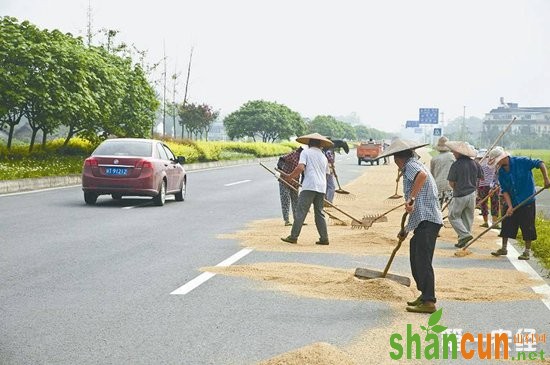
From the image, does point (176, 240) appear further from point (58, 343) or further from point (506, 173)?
point (58, 343)

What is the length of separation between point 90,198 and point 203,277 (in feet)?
32.4

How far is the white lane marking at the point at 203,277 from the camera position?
306 inches

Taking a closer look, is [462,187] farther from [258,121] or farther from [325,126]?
[325,126]

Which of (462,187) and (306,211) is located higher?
(462,187)

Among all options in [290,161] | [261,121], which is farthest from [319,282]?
[261,121]

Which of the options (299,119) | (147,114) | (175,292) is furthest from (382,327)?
(299,119)

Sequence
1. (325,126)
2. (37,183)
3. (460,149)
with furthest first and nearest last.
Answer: (325,126) < (37,183) < (460,149)

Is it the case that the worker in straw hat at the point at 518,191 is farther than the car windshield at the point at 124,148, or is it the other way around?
the car windshield at the point at 124,148

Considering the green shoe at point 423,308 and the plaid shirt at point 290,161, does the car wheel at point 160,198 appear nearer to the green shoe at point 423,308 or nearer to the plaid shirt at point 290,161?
the plaid shirt at point 290,161

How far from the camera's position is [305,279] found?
8.59m

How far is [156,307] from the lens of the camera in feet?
22.7

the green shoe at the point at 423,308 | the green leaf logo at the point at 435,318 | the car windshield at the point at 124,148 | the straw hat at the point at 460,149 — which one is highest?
the straw hat at the point at 460,149

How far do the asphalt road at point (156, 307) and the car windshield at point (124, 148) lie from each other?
4946 mm

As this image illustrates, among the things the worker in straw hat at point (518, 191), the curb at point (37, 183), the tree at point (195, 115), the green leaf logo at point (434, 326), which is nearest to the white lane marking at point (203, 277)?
the green leaf logo at point (434, 326)
